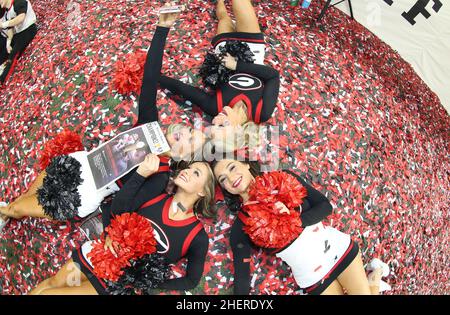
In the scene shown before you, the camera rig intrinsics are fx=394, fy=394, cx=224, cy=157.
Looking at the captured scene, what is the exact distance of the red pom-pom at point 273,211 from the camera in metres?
1.74

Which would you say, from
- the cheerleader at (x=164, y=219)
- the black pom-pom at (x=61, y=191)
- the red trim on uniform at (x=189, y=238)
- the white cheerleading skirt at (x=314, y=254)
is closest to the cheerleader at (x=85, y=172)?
the black pom-pom at (x=61, y=191)

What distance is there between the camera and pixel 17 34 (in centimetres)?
308

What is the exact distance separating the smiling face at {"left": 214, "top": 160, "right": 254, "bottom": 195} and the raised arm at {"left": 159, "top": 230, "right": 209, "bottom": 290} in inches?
10.2

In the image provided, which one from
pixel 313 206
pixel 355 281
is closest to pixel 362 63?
pixel 313 206

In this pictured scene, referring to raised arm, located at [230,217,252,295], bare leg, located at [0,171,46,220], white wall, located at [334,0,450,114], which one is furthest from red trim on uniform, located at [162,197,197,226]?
white wall, located at [334,0,450,114]

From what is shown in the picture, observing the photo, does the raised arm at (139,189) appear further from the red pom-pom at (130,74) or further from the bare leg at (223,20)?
the bare leg at (223,20)

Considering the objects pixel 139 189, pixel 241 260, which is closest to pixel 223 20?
pixel 139 189

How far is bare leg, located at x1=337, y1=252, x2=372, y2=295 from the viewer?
1.98 m

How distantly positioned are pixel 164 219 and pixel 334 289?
3.05 feet

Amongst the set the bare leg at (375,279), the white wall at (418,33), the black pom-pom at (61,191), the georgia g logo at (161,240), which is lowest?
the black pom-pom at (61,191)

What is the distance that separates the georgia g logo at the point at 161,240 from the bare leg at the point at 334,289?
80 cm

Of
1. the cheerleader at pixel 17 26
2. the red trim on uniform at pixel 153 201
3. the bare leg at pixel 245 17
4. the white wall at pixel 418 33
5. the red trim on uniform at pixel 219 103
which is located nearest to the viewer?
the red trim on uniform at pixel 153 201

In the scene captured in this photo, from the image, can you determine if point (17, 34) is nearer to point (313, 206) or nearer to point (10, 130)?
point (10, 130)

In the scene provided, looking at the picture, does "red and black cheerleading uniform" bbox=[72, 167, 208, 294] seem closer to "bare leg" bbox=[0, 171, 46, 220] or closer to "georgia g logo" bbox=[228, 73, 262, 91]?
"bare leg" bbox=[0, 171, 46, 220]
